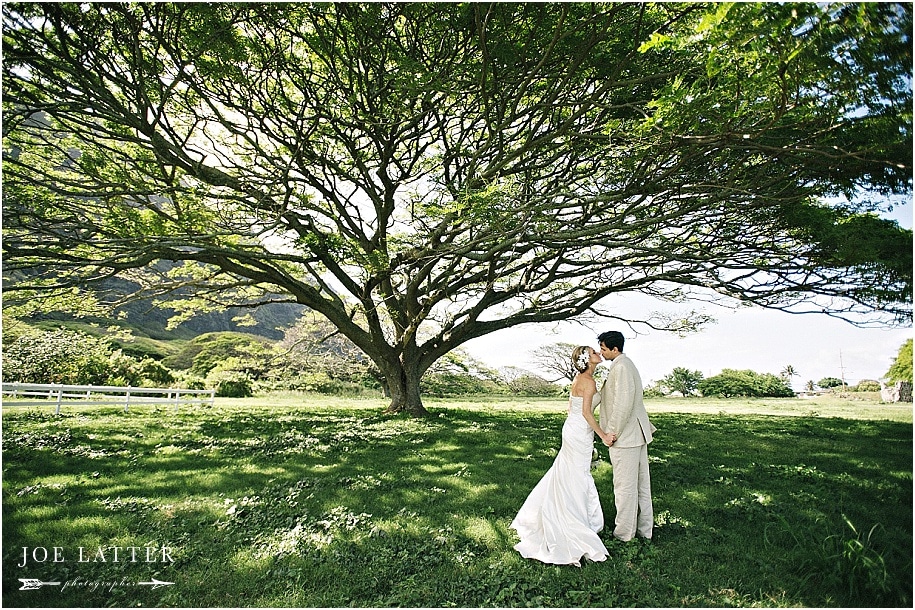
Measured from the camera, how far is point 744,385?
26188 mm

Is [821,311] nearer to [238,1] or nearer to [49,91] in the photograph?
[238,1]

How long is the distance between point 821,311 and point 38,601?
13.6 metres

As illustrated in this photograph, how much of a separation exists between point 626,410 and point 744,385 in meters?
26.1

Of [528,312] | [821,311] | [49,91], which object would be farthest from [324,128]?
[821,311]

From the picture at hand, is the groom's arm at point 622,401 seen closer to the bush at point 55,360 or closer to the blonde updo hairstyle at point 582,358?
the blonde updo hairstyle at point 582,358

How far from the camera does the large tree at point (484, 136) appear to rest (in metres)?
5.14

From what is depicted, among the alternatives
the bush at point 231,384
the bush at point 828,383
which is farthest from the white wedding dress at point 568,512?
the bush at point 828,383

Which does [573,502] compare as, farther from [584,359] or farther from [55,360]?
[55,360]

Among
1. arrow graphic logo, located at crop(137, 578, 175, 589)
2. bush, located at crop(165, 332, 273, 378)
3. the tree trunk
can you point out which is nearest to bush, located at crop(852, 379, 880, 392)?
the tree trunk

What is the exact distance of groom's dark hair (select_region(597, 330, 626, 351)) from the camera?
487cm

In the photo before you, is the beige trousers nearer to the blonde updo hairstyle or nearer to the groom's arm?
the groom's arm

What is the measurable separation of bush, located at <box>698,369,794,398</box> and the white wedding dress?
996 inches

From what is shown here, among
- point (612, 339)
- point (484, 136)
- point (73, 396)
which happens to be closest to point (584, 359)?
point (612, 339)

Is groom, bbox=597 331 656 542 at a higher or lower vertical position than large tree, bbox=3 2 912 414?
lower
